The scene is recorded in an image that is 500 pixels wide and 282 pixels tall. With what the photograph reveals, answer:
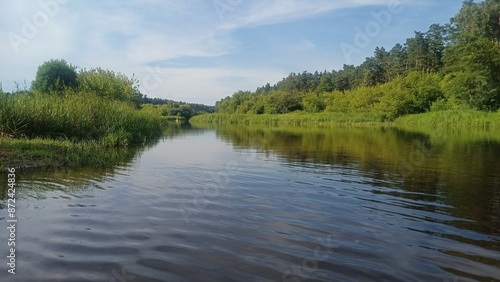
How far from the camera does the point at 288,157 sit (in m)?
20.5

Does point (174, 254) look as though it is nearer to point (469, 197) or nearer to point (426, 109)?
point (469, 197)

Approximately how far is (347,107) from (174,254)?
95.3 meters

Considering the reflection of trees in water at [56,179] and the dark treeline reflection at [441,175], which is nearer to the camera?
the dark treeline reflection at [441,175]

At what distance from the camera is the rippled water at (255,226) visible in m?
5.61

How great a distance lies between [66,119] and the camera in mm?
21062

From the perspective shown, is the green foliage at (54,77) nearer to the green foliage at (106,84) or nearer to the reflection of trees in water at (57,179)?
the green foliage at (106,84)

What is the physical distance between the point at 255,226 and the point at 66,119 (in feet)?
56.6

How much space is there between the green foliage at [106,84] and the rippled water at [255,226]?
3654cm

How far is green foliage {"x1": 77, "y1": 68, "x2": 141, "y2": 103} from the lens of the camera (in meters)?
47.1

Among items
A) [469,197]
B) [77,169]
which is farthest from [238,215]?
[77,169]

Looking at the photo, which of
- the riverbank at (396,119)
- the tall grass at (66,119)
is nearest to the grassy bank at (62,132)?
the tall grass at (66,119)

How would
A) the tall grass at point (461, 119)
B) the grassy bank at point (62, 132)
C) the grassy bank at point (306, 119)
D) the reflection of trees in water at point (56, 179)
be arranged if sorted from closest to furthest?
the reflection of trees in water at point (56, 179) < the grassy bank at point (62, 132) < the tall grass at point (461, 119) < the grassy bank at point (306, 119)

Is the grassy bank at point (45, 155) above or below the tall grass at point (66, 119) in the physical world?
below

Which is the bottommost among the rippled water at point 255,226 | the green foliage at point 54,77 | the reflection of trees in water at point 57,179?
the rippled water at point 255,226
